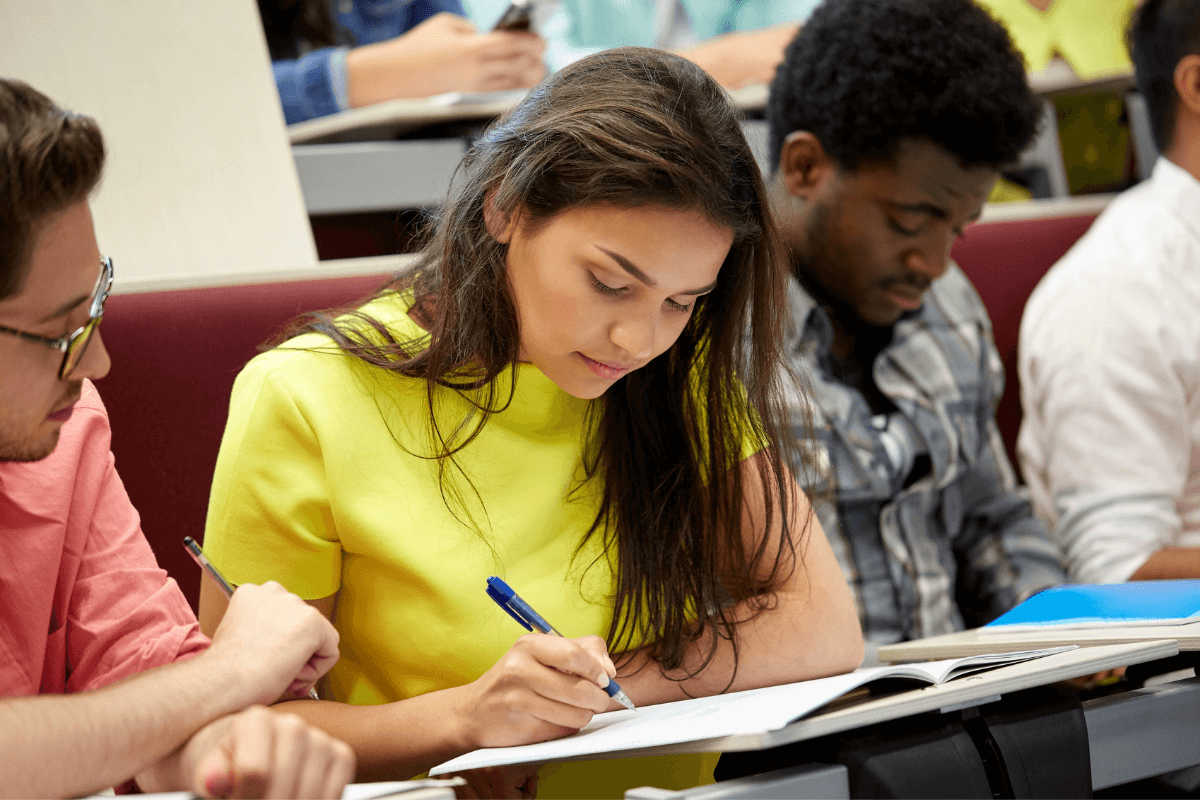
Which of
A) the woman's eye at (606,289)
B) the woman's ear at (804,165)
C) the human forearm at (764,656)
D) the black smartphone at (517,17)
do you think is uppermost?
the black smartphone at (517,17)

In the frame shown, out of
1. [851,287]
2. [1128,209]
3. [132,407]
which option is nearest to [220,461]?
[132,407]

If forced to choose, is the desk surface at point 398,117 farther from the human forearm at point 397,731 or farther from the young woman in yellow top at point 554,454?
the human forearm at point 397,731

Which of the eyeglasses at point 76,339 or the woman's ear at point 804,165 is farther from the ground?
the eyeglasses at point 76,339

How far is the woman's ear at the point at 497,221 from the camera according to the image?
0.95 meters

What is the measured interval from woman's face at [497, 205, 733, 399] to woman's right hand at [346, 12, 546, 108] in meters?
1.08

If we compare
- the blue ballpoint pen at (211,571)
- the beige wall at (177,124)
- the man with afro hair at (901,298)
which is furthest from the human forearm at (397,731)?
Answer: the man with afro hair at (901,298)

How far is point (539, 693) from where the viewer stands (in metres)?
0.79

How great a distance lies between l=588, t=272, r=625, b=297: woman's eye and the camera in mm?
906

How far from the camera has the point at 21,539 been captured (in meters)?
0.83

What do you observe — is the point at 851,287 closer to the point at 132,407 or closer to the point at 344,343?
the point at 344,343

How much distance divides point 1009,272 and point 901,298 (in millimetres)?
394

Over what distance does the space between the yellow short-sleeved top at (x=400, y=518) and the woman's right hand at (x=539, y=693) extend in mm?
158

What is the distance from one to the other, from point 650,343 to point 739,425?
0.22 metres

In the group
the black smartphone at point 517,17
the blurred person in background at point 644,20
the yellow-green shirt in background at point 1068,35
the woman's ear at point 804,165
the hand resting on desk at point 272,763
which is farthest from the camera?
the blurred person in background at point 644,20
